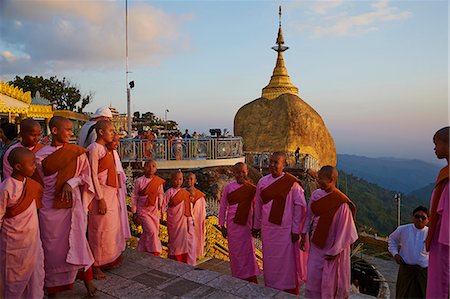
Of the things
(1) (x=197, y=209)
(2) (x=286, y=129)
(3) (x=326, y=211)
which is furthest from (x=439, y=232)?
(2) (x=286, y=129)

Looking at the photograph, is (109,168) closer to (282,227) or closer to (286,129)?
(282,227)

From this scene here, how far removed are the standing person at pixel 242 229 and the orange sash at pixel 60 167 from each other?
2.58 m

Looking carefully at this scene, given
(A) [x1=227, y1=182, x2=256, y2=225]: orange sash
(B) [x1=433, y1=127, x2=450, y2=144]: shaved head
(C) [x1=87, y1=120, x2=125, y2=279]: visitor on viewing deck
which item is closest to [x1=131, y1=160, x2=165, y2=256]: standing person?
(A) [x1=227, y1=182, x2=256, y2=225]: orange sash

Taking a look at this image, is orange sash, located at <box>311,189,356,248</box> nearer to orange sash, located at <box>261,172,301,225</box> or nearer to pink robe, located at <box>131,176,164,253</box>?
orange sash, located at <box>261,172,301,225</box>

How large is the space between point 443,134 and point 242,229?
314 cm

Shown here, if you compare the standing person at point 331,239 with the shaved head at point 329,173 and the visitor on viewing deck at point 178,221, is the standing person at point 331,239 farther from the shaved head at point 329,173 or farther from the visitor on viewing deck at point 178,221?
the visitor on viewing deck at point 178,221

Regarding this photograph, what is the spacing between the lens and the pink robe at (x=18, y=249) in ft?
10.3

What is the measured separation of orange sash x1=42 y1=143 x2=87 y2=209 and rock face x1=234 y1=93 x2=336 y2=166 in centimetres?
2451

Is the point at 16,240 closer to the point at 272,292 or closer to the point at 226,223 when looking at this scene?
the point at 272,292

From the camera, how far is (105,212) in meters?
4.07

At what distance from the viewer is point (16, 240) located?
10.5ft

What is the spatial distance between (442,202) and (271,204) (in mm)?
2185

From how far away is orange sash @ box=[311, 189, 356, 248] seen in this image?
4.30 metres

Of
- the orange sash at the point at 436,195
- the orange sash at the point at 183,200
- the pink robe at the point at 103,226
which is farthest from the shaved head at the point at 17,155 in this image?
the orange sash at the point at 436,195
